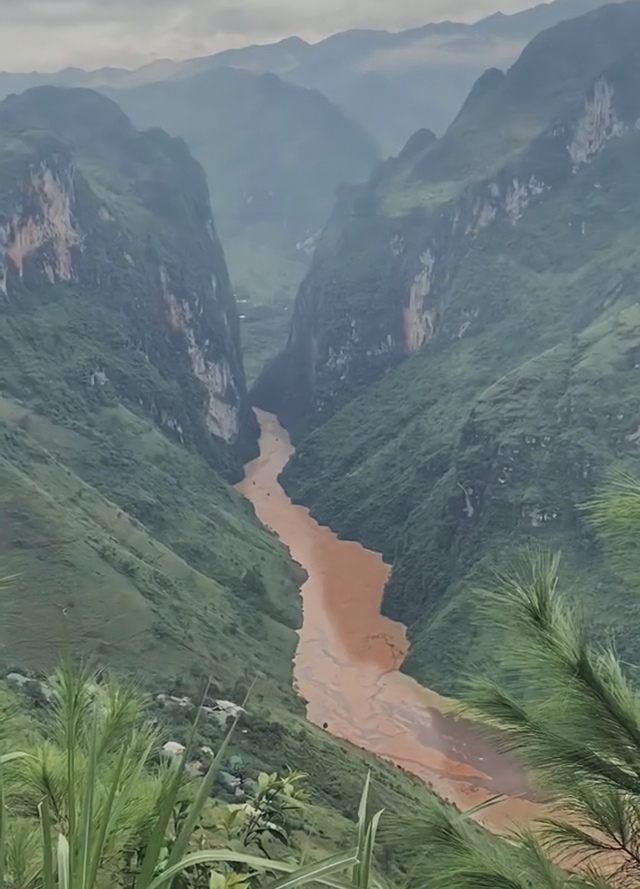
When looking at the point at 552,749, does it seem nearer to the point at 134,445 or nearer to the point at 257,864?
the point at 257,864

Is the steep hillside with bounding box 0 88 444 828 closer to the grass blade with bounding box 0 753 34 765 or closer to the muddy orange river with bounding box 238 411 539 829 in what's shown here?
the grass blade with bounding box 0 753 34 765

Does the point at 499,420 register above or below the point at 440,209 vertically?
below

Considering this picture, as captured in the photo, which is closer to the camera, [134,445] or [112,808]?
[112,808]

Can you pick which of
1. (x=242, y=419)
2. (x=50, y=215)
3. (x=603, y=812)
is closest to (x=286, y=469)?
(x=242, y=419)

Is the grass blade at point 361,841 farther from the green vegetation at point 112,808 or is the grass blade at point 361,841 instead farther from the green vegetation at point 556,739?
the green vegetation at point 556,739

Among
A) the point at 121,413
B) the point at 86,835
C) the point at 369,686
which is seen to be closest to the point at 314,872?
the point at 86,835

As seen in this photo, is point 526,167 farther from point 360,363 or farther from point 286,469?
point 286,469

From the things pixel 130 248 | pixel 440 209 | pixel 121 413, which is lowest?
pixel 121 413
